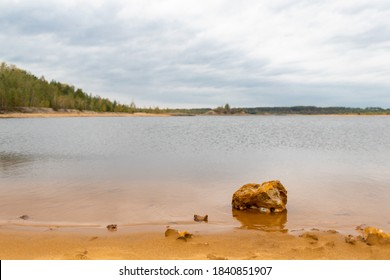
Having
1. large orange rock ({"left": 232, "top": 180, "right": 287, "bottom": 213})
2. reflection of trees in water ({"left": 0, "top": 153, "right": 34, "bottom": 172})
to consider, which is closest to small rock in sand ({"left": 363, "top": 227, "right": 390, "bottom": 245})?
large orange rock ({"left": 232, "top": 180, "right": 287, "bottom": 213})

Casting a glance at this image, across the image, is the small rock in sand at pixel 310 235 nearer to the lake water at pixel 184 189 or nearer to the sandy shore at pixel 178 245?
the sandy shore at pixel 178 245

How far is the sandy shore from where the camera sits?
24.4 feet

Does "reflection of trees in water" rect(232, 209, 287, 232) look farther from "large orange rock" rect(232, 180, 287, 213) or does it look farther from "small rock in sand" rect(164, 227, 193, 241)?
"small rock in sand" rect(164, 227, 193, 241)

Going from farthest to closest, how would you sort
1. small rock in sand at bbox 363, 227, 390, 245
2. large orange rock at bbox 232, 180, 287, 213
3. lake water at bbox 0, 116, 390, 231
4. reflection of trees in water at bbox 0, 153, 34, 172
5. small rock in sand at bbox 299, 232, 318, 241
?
reflection of trees in water at bbox 0, 153, 34, 172 < large orange rock at bbox 232, 180, 287, 213 < lake water at bbox 0, 116, 390, 231 < small rock in sand at bbox 299, 232, 318, 241 < small rock in sand at bbox 363, 227, 390, 245

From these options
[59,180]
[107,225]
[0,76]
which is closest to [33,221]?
[107,225]

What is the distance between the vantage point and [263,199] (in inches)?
456

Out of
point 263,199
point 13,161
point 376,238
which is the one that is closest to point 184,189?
point 263,199

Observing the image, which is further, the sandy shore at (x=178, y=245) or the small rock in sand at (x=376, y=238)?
the small rock in sand at (x=376, y=238)

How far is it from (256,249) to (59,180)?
39.4ft

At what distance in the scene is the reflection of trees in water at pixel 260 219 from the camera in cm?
995

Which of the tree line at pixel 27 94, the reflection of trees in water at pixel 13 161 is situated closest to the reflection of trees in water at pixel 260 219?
the reflection of trees in water at pixel 13 161

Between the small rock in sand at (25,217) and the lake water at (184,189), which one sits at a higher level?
the lake water at (184,189)

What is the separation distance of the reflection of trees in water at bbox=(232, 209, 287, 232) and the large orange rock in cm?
20

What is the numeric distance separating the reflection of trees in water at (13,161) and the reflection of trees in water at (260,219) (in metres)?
15.1
